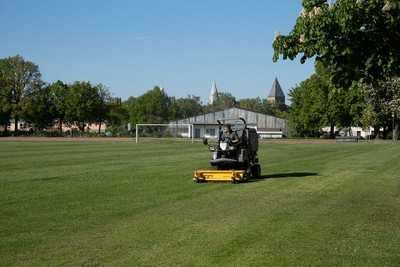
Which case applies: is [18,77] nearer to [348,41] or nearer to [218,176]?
[218,176]

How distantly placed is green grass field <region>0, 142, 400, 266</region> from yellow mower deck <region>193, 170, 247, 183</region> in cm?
46

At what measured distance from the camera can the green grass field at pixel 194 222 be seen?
330 inches

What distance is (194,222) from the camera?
11.2 m

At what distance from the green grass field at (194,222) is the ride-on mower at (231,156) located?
0.75 meters

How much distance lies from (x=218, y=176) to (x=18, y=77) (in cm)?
10666

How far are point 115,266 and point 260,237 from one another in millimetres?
2896

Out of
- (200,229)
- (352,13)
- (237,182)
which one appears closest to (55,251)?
(200,229)

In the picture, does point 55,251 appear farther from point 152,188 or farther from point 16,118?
point 16,118

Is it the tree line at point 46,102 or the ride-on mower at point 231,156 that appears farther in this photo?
the tree line at point 46,102

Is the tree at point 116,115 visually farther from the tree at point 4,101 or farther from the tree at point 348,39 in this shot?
the tree at point 348,39

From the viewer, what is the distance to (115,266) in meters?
7.75

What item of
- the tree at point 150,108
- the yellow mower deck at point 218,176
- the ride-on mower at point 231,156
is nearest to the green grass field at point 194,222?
the yellow mower deck at point 218,176

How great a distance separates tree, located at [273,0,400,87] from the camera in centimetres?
1020

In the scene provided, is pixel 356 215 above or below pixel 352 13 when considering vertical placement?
below
